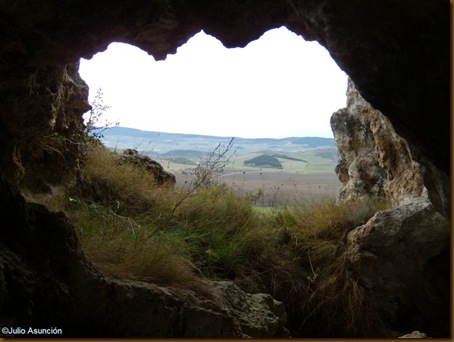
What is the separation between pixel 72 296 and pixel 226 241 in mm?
2499

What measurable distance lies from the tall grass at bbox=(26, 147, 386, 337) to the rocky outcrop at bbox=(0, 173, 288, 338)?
1.26 feet

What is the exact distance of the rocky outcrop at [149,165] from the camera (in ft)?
21.7

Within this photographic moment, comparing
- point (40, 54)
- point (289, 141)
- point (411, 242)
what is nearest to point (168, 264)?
point (40, 54)

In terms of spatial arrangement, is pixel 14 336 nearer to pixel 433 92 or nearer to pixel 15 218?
pixel 15 218

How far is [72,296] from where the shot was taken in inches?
98.0

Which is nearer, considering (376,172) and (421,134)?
(421,134)

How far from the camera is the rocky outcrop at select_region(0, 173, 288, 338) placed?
222 cm

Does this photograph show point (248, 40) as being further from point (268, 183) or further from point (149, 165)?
point (268, 183)

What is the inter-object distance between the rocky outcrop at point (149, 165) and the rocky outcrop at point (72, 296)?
378cm

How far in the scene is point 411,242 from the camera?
4180 millimetres

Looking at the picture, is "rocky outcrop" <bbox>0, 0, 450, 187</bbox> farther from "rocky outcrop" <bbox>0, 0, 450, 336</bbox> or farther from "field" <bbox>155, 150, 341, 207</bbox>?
"field" <bbox>155, 150, 341, 207</bbox>

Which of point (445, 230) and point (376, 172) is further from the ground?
point (376, 172)

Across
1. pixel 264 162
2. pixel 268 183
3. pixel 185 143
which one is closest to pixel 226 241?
pixel 268 183

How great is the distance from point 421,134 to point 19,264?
2124mm
